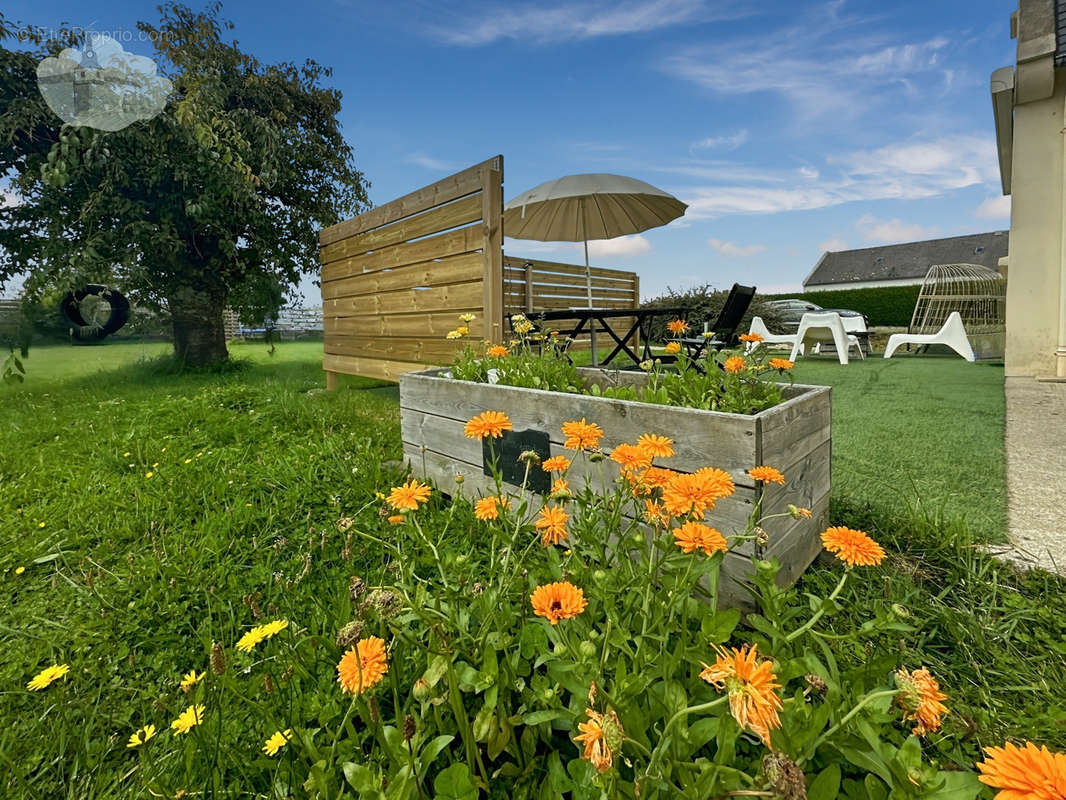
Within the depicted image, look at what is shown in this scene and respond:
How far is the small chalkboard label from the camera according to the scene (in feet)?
5.32

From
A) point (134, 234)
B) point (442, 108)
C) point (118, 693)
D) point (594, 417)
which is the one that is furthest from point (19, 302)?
point (594, 417)

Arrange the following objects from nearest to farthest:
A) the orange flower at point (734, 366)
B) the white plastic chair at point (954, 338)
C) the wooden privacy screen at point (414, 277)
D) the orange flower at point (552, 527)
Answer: the orange flower at point (552, 527) → the orange flower at point (734, 366) → the wooden privacy screen at point (414, 277) → the white plastic chair at point (954, 338)

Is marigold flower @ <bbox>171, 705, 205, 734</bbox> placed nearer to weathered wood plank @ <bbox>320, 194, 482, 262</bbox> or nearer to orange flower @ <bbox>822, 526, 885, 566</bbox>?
orange flower @ <bbox>822, 526, 885, 566</bbox>

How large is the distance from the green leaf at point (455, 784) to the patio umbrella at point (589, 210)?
4245 millimetres

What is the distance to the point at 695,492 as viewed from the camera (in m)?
0.78

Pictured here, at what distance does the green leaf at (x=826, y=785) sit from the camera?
1.72ft

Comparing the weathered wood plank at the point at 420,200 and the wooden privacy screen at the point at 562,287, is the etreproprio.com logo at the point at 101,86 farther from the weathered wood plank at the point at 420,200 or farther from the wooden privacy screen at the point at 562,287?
the wooden privacy screen at the point at 562,287

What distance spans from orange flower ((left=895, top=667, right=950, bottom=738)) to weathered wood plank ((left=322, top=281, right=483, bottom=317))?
9.97 feet

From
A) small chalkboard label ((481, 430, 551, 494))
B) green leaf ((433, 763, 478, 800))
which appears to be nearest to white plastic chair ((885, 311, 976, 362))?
small chalkboard label ((481, 430, 551, 494))

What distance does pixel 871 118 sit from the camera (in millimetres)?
5641

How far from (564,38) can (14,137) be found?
570cm

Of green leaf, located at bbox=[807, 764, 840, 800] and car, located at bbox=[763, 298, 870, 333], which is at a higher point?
car, located at bbox=[763, 298, 870, 333]

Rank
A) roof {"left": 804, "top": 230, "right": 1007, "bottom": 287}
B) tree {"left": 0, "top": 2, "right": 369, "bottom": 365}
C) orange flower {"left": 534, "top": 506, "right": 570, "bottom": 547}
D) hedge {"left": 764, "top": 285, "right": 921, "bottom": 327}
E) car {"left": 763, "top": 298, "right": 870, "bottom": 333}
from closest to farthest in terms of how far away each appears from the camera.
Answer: orange flower {"left": 534, "top": 506, "right": 570, "bottom": 547}, tree {"left": 0, "top": 2, "right": 369, "bottom": 365}, car {"left": 763, "top": 298, "right": 870, "bottom": 333}, hedge {"left": 764, "top": 285, "right": 921, "bottom": 327}, roof {"left": 804, "top": 230, "right": 1007, "bottom": 287}

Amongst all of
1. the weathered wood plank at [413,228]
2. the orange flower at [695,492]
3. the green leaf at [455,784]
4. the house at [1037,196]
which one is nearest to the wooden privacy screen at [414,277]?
the weathered wood plank at [413,228]
